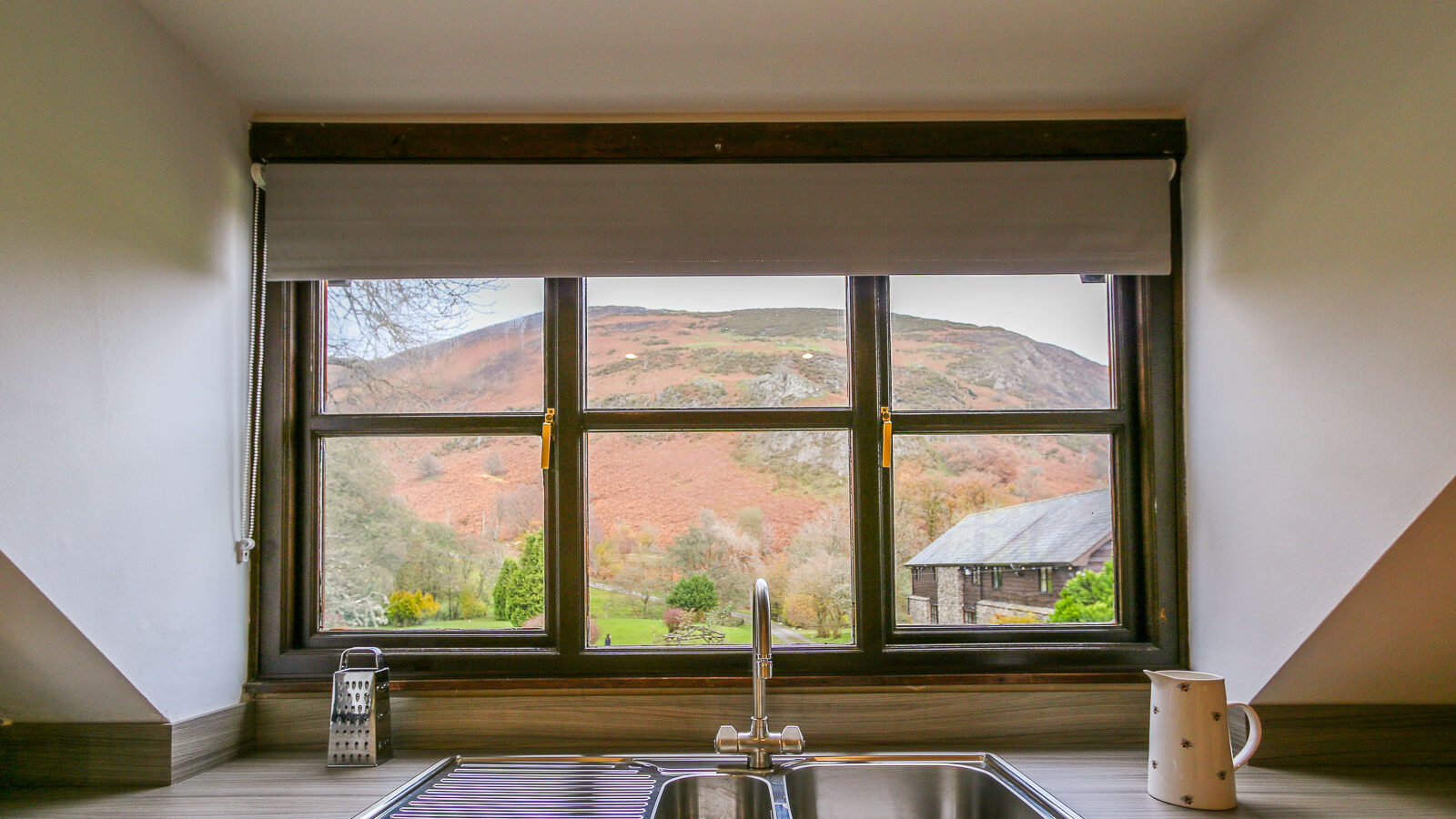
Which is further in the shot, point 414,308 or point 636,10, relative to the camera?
point 414,308

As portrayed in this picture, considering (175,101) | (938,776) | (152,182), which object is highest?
(175,101)

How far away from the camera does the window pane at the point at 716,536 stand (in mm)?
2258

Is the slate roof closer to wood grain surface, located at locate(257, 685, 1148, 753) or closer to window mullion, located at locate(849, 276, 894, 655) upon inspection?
window mullion, located at locate(849, 276, 894, 655)

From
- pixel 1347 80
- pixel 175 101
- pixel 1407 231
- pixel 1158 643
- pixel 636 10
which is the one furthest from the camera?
pixel 1158 643

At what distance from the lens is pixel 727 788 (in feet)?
6.21

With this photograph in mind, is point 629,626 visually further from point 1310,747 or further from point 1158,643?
point 1310,747

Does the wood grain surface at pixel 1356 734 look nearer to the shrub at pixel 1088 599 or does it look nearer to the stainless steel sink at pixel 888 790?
the shrub at pixel 1088 599

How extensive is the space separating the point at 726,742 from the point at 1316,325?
1.34 meters

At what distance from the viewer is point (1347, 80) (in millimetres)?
1595

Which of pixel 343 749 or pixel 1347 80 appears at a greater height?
pixel 1347 80

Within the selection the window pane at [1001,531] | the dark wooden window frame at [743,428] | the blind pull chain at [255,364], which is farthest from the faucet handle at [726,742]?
the blind pull chain at [255,364]

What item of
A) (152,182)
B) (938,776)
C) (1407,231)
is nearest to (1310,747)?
(938,776)

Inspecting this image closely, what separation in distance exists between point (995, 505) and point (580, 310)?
1.09 meters

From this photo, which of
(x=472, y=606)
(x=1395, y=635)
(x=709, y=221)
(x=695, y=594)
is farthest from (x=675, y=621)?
(x=1395, y=635)
